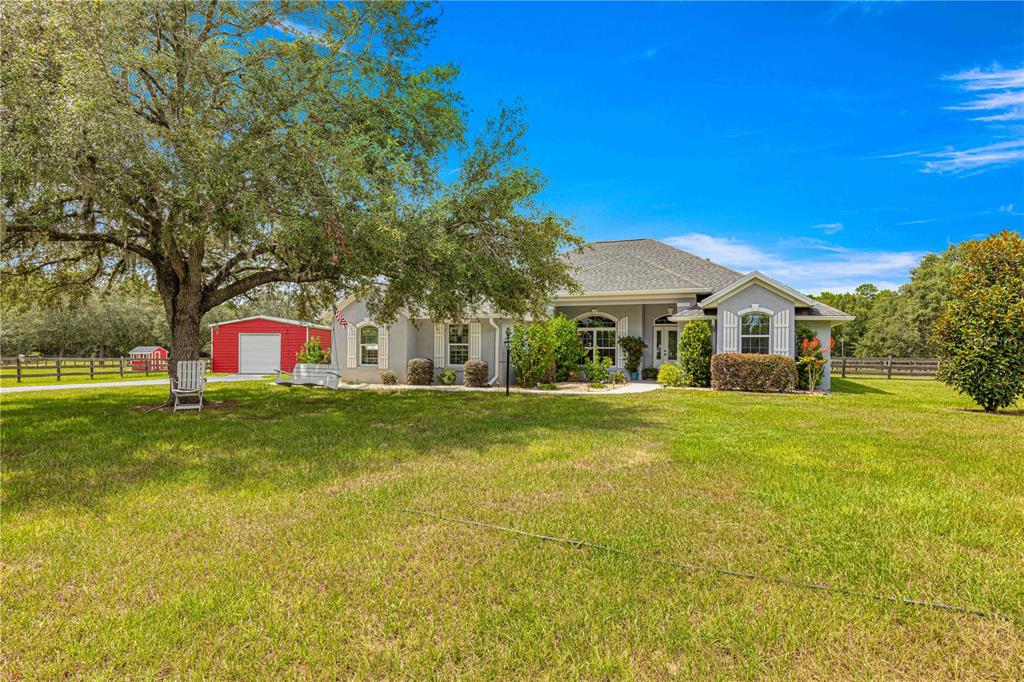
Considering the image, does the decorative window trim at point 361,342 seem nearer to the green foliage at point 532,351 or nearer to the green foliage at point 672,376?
the green foliage at point 532,351

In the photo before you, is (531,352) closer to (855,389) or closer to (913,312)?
(855,389)

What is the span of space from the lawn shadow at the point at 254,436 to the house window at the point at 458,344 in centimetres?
572

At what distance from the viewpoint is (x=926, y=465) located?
5.73 m

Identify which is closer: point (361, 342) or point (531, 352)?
point (531, 352)

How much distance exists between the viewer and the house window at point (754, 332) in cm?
1570

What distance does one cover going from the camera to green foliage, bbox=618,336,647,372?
18891 millimetres

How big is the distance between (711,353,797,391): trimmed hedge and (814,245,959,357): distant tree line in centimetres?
2750

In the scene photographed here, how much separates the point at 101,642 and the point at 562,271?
10.2 meters

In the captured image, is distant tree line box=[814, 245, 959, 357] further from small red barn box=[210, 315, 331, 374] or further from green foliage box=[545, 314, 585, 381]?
small red barn box=[210, 315, 331, 374]

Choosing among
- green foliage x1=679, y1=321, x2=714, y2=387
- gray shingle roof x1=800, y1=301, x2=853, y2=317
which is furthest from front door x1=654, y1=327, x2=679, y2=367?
gray shingle roof x1=800, y1=301, x2=853, y2=317

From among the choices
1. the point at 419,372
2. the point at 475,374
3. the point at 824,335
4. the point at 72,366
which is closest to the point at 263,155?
the point at 475,374

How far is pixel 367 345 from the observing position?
19.4 metres

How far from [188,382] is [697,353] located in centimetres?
1431

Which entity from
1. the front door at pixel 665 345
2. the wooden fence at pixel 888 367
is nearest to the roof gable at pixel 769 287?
the front door at pixel 665 345
